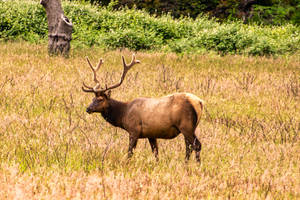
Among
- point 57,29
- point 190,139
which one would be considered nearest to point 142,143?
point 190,139

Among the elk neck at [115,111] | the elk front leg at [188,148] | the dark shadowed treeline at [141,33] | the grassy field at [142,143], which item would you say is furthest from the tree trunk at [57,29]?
the elk front leg at [188,148]

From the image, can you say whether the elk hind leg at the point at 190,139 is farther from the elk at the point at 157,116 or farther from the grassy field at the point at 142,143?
the grassy field at the point at 142,143

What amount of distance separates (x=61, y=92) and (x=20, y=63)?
360 cm

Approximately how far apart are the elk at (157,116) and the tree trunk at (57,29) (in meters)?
9.66

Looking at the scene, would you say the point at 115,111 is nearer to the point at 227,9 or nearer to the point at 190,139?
the point at 190,139

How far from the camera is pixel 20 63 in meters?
13.0

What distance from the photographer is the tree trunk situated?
15.5m

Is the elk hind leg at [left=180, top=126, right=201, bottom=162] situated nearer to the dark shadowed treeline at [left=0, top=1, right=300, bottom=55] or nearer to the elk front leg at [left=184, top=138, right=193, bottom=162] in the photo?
the elk front leg at [left=184, top=138, right=193, bottom=162]

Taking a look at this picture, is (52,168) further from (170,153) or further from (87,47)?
(87,47)

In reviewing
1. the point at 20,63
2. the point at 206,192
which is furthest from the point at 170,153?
the point at 20,63

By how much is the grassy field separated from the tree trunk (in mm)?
2400

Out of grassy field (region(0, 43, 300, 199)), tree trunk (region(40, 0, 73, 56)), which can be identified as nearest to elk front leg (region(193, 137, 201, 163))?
grassy field (region(0, 43, 300, 199))

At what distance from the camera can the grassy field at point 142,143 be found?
4.66 metres

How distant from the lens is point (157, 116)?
5578mm
